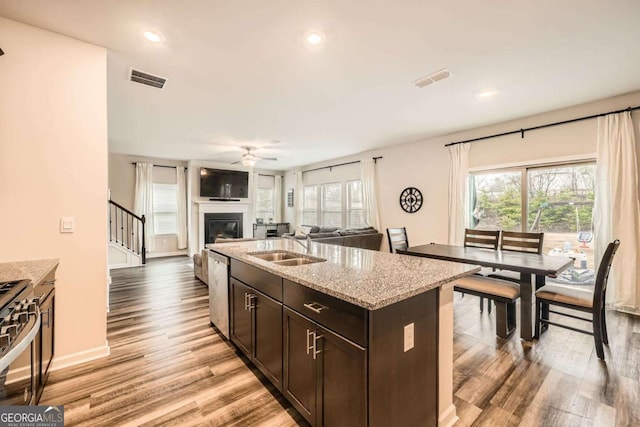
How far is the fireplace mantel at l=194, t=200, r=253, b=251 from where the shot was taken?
7.77 m

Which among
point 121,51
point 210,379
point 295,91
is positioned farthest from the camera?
point 295,91

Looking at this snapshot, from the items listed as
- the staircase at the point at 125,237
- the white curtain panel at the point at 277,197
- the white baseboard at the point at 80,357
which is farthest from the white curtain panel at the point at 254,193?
the white baseboard at the point at 80,357

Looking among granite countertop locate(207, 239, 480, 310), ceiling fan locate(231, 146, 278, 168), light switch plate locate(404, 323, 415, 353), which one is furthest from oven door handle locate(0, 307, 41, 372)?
ceiling fan locate(231, 146, 278, 168)

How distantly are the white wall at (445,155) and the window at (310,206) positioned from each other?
136 centimetres

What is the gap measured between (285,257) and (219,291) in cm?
83

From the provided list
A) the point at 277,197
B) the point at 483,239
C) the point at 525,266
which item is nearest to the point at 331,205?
the point at 277,197

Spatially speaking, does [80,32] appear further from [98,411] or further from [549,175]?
[549,175]

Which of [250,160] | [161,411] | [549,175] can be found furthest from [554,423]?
[250,160]

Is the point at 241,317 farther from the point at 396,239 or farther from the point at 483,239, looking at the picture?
the point at 483,239

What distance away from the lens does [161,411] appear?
5.82 ft

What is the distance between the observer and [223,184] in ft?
26.3

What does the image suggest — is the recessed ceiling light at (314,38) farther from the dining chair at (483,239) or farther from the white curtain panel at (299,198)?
the white curtain panel at (299,198)

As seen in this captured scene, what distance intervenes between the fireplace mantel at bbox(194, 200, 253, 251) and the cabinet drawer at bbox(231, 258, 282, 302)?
5830 millimetres

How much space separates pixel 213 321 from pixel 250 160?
150 inches
